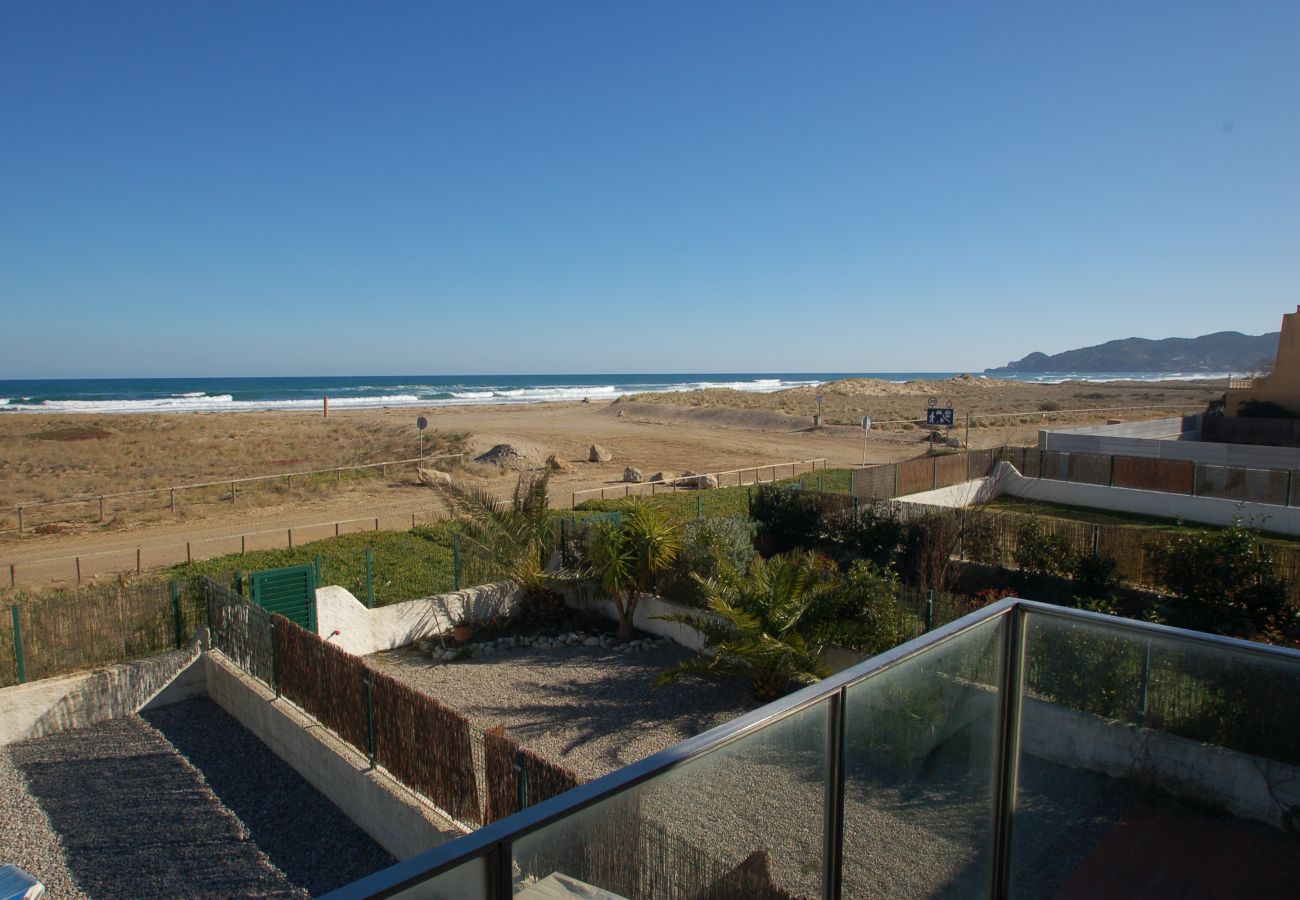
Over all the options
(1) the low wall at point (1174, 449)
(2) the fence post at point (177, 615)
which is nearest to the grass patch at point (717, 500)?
(1) the low wall at point (1174, 449)

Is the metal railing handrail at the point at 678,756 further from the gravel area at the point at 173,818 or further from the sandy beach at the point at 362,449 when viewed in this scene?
the sandy beach at the point at 362,449

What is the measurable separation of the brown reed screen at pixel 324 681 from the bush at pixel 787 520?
11.0 m

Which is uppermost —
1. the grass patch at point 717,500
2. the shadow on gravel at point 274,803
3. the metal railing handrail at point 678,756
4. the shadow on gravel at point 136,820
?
the metal railing handrail at point 678,756

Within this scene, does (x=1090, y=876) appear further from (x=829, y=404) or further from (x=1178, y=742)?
(x=829, y=404)

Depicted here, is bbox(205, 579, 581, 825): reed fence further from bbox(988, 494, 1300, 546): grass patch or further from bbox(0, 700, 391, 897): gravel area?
bbox(988, 494, 1300, 546): grass patch

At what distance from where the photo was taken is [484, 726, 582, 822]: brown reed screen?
619 centimetres

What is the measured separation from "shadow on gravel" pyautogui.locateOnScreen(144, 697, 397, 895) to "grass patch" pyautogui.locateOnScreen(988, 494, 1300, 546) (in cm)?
1639

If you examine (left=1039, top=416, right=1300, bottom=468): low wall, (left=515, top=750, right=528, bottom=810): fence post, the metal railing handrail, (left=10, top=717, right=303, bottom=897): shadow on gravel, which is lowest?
(left=10, top=717, right=303, bottom=897): shadow on gravel

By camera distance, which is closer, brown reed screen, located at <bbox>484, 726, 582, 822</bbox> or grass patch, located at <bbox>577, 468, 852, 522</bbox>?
brown reed screen, located at <bbox>484, 726, 582, 822</bbox>

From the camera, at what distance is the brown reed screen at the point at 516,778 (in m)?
6.19

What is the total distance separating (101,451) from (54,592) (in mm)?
34186

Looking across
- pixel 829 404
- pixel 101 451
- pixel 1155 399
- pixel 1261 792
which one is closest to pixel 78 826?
pixel 1261 792

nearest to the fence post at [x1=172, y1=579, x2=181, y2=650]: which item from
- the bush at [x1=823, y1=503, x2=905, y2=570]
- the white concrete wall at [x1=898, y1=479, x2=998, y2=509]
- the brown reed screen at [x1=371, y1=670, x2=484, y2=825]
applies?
the brown reed screen at [x1=371, y1=670, x2=484, y2=825]

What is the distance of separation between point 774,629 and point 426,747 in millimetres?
4850
